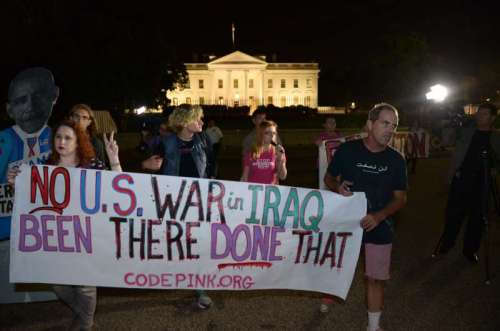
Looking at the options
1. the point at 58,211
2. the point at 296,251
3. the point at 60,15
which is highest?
the point at 60,15

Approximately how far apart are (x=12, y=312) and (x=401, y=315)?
3.50 meters

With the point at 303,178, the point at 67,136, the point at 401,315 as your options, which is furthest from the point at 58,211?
the point at 303,178

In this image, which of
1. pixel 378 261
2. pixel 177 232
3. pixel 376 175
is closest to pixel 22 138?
pixel 177 232

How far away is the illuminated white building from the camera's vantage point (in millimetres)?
109312

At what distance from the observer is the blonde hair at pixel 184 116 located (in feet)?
16.3

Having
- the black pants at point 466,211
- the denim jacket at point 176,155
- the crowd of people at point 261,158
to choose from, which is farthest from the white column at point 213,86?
the denim jacket at point 176,155

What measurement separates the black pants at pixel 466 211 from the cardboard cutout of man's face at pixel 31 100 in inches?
193

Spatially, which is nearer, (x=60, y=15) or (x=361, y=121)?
(x=60, y=15)

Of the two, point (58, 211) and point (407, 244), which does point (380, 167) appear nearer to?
point (58, 211)

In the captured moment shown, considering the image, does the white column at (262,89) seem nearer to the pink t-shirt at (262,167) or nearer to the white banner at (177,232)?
the pink t-shirt at (262,167)

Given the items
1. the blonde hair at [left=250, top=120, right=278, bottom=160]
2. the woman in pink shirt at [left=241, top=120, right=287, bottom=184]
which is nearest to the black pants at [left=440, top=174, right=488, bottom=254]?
the woman in pink shirt at [left=241, top=120, right=287, bottom=184]

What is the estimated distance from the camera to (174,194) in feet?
14.0

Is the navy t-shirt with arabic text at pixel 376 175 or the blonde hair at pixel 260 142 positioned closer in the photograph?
the navy t-shirt with arabic text at pixel 376 175

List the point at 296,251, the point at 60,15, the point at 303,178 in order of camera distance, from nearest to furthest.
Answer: the point at 296,251
the point at 303,178
the point at 60,15
